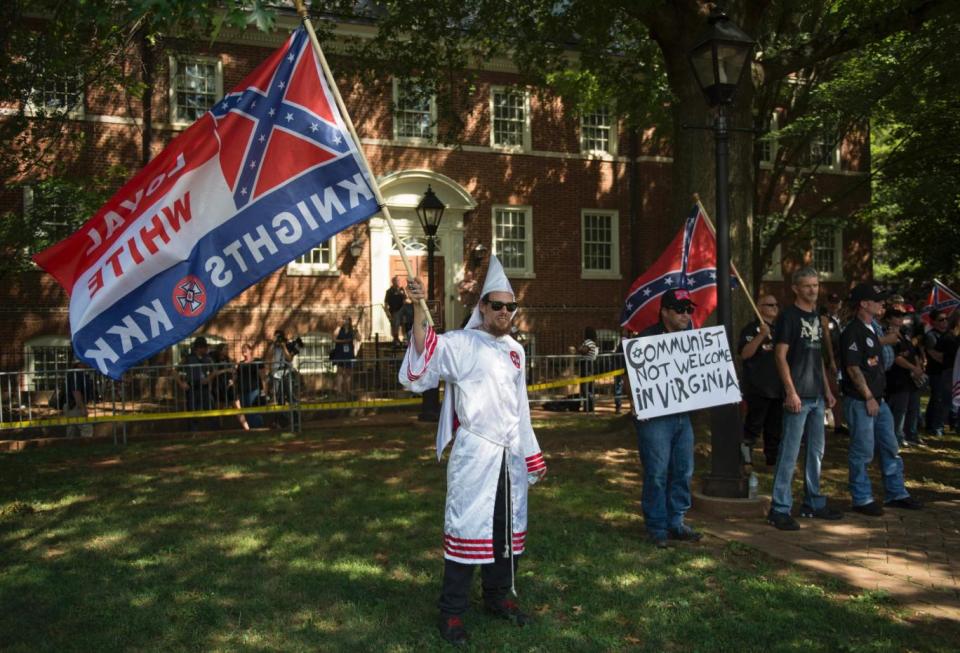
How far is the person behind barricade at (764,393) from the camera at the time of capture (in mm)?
9812

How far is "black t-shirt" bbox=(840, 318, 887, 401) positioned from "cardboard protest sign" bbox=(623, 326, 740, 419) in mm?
1191

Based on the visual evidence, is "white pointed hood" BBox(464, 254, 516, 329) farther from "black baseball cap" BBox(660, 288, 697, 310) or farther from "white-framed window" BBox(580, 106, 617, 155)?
"white-framed window" BBox(580, 106, 617, 155)

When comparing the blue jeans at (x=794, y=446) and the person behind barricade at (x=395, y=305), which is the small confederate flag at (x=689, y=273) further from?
the person behind barricade at (x=395, y=305)

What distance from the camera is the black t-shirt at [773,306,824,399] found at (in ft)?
23.8

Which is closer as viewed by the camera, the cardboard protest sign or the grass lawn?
the grass lawn

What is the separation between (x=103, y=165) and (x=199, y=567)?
17592 mm

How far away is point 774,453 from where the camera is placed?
33.3 feet

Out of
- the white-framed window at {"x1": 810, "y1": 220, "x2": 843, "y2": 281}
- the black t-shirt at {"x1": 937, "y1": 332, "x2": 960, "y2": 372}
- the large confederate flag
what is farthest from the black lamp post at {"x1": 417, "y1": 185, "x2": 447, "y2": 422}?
the white-framed window at {"x1": 810, "y1": 220, "x2": 843, "y2": 281}

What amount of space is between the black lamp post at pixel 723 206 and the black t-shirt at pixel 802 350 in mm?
570

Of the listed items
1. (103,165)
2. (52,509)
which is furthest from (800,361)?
(103,165)

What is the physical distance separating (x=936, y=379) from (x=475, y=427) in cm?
1086

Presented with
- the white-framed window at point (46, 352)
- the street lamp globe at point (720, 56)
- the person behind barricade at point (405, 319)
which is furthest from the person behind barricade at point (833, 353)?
the white-framed window at point (46, 352)

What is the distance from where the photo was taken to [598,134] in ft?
87.2

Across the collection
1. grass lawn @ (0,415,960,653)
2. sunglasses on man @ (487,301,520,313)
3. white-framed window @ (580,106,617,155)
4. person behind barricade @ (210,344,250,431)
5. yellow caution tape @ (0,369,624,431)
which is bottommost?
grass lawn @ (0,415,960,653)
